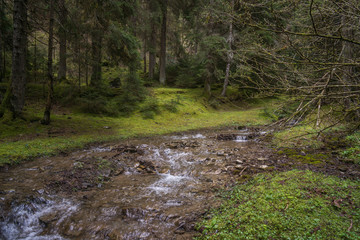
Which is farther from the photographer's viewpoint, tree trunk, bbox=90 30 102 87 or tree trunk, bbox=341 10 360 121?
tree trunk, bbox=90 30 102 87

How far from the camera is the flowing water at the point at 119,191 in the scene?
A: 358 cm

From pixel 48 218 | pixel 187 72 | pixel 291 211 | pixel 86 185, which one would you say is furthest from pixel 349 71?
pixel 187 72

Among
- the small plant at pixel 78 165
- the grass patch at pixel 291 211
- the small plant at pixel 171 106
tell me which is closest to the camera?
the grass patch at pixel 291 211

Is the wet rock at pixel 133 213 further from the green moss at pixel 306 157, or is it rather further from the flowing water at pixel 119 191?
the green moss at pixel 306 157

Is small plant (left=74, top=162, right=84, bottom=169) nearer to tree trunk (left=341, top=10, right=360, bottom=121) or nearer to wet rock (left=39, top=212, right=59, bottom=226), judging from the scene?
wet rock (left=39, top=212, right=59, bottom=226)

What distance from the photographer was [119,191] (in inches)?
196

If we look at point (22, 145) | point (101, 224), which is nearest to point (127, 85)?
point (22, 145)

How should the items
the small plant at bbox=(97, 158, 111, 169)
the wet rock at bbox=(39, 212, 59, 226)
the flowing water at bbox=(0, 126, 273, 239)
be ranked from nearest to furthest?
1. the flowing water at bbox=(0, 126, 273, 239)
2. the wet rock at bbox=(39, 212, 59, 226)
3. the small plant at bbox=(97, 158, 111, 169)

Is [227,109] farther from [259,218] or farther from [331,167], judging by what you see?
[259,218]

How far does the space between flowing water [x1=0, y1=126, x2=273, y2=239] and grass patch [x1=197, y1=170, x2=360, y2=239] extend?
0.57 metres

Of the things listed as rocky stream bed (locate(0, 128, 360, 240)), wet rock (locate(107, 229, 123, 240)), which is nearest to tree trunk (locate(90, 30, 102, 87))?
rocky stream bed (locate(0, 128, 360, 240))

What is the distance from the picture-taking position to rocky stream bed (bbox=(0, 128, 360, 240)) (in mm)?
3600

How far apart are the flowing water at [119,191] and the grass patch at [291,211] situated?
57 centimetres

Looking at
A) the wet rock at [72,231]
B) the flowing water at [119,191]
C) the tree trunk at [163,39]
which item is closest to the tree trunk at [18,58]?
the flowing water at [119,191]
